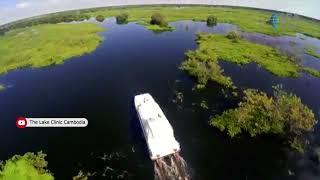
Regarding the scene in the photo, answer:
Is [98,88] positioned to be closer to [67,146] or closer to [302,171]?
[67,146]

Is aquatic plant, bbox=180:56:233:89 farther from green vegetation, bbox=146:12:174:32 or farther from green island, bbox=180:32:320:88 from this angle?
green vegetation, bbox=146:12:174:32

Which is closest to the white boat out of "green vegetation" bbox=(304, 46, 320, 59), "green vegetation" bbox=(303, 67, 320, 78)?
"green vegetation" bbox=(303, 67, 320, 78)

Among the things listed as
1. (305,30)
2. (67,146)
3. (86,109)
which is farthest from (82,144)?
(305,30)

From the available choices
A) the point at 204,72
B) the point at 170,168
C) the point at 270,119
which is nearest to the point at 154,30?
the point at 204,72

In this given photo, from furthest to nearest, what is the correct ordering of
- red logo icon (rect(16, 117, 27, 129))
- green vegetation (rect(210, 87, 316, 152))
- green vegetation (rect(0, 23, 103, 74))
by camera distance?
green vegetation (rect(0, 23, 103, 74)), red logo icon (rect(16, 117, 27, 129)), green vegetation (rect(210, 87, 316, 152))

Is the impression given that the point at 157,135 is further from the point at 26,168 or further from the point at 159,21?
the point at 159,21

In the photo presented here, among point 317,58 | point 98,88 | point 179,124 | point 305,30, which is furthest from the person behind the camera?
point 305,30
